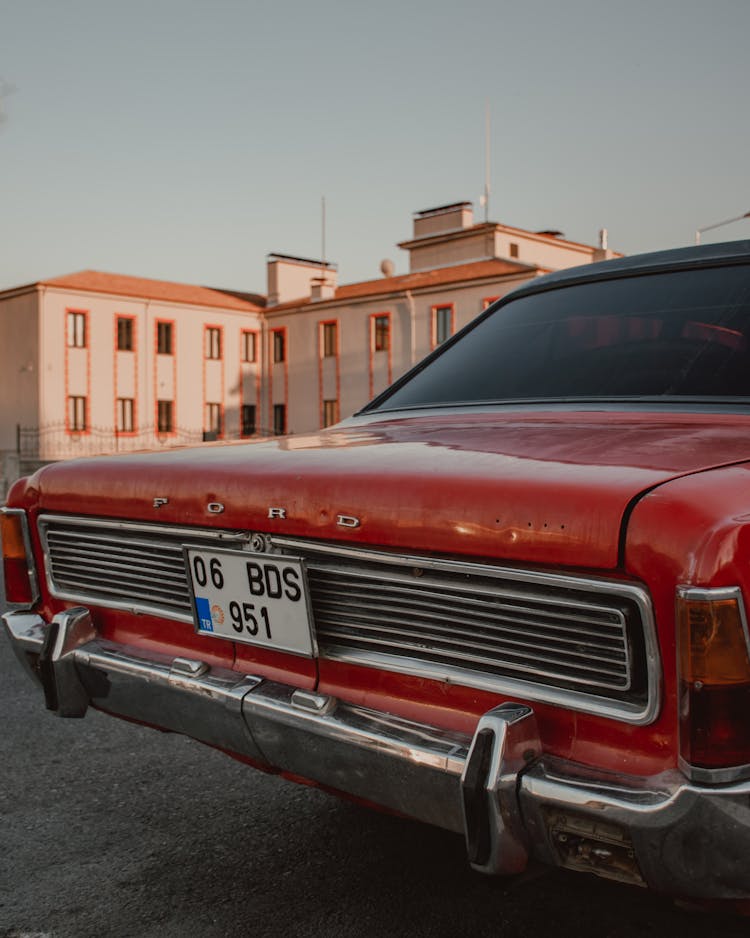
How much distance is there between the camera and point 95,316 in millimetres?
42188

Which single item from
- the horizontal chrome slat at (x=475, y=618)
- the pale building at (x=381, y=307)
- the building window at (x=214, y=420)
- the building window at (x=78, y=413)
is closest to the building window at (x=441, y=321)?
the pale building at (x=381, y=307)

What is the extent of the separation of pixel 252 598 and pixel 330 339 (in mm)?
42355

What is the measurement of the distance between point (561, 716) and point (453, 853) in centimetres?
131

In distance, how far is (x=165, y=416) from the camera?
145ft

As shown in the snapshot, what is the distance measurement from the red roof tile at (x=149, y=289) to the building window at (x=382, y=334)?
808cm

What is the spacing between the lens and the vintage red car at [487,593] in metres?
1.63

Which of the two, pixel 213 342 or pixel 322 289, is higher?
pixel 322 289

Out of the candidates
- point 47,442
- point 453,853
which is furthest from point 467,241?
point 453,853

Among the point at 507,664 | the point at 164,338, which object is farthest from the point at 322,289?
the point at 507,664

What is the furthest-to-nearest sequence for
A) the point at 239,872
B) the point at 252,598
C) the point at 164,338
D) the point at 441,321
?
the point at 164,338, the point at 441,321, the point at 239,872, the point at 252,598

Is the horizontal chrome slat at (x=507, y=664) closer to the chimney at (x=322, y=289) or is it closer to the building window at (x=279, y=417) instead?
the chimney at (x=322, y=289)

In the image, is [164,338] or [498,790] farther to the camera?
[164,338]

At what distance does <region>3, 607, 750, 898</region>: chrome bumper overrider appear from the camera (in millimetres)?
1601

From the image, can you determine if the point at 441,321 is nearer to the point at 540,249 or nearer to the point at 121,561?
the point at 540,249
